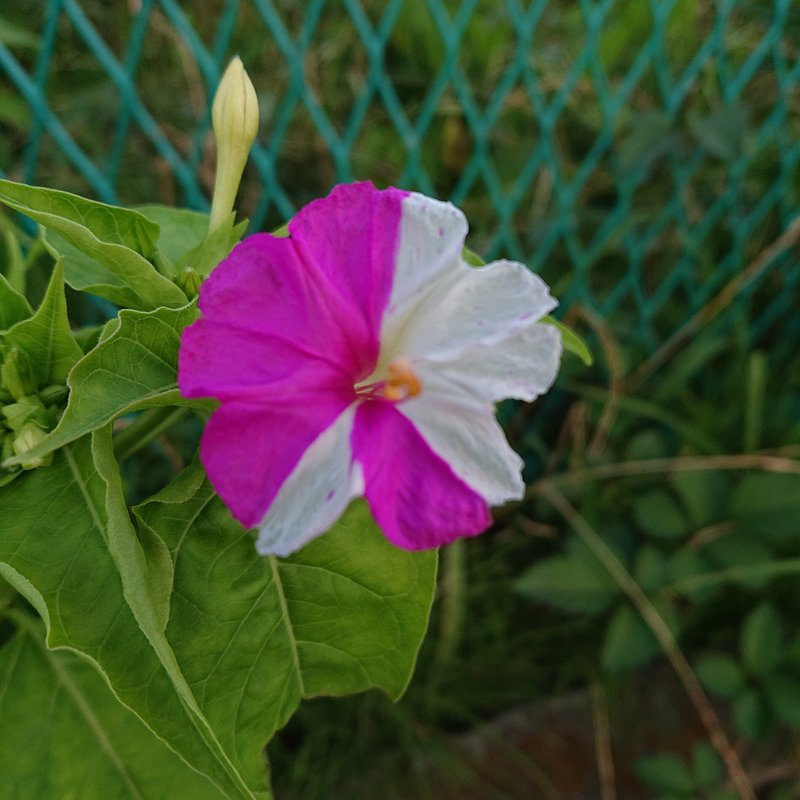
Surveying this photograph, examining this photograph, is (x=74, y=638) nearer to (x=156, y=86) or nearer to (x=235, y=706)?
(x=235, y=706)

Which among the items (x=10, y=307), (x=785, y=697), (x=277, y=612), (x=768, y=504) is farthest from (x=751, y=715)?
(x=10, y=307)

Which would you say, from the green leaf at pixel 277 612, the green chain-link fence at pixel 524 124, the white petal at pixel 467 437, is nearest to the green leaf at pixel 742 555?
the green chain-link fence at pixel 524 124

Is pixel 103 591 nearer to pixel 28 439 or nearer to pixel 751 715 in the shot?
pixel 28 439

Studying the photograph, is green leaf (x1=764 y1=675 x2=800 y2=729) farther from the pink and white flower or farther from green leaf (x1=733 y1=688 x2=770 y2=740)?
the pink and white flower

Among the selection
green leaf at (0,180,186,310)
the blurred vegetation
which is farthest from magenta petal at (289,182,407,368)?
the blurred vegetation

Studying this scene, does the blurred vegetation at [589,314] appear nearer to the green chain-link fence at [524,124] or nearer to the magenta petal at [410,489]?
the green chain-link fence at [524,124]

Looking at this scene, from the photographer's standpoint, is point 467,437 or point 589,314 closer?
point 467,437
